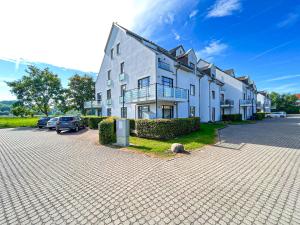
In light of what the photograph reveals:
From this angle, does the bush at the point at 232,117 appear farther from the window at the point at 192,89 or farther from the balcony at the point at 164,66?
the balcony at the point at 164,66

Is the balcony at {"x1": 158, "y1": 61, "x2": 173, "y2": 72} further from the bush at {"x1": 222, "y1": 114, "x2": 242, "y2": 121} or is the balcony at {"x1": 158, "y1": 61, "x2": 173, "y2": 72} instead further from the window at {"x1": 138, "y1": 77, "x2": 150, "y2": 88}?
the bush at {"x1": 222, "y1": 114, "x2": 242, "y2": 121}

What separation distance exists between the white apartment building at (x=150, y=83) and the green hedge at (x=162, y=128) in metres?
1.55

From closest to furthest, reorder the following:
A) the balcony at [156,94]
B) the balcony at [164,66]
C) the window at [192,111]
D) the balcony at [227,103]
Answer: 1. the balcony at [156,94]
2. the balcony at [164,66]
3. the window at [192,111]
4. the balcony at [227,103]

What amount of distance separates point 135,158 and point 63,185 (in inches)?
128

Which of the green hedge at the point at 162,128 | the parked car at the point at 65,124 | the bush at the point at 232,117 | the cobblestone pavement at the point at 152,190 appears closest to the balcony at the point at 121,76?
the parked car at the point at 65,124

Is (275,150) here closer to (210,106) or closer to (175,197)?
(175,197)

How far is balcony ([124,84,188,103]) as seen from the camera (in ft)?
45.5

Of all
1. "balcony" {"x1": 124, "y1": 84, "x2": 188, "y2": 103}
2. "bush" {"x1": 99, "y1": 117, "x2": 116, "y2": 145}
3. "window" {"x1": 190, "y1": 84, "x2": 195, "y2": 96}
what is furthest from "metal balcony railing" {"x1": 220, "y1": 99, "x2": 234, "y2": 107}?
"bush" {"x1": 99, "y1": 117, "x2": 116, "y2": 145}

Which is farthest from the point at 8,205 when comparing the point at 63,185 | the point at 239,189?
the point at 239,189

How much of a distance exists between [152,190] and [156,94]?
33.0 feet

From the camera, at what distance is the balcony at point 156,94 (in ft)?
45.5

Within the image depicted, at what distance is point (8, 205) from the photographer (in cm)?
346

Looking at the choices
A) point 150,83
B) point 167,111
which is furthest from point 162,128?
point 150,83

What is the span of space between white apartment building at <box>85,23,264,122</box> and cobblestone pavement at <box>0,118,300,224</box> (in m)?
7.24
